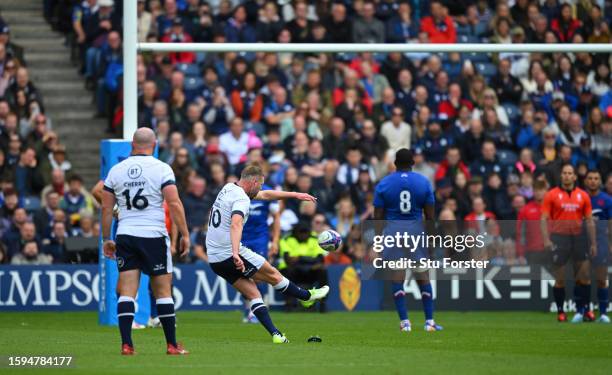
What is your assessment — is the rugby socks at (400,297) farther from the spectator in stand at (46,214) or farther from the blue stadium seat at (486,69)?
the blue stadium seat at (486,69)

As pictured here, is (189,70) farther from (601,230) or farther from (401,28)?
(601,230)

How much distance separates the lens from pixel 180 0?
27.6m

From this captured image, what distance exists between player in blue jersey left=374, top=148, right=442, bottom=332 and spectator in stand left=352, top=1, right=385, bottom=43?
1049cm

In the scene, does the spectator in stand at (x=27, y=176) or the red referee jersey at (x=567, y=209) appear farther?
the spectator in stand at (x=27, y=176)

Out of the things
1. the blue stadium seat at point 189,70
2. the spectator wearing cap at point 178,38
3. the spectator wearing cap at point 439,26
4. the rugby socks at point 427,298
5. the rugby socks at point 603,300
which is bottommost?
the rugby socks at point 603,300

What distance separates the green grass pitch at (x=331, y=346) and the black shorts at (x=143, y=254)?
830mm

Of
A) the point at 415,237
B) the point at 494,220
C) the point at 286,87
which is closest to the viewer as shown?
the point at 415,237

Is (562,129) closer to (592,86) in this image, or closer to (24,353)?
(592,86)

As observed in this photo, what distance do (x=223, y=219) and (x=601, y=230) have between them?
780 cm

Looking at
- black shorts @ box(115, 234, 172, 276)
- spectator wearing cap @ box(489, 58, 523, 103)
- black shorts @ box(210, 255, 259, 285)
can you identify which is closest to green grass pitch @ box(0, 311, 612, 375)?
black shorts @ box(210, 255, 259, 285)

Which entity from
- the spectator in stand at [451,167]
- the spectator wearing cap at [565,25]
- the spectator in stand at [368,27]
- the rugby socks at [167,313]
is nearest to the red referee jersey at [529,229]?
the spectator in stand at [451,167]

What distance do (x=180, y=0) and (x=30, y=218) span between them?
6.36 m

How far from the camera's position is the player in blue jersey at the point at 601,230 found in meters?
20.2

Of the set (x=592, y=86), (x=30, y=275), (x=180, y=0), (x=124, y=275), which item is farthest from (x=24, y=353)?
(x=592, y=86)
